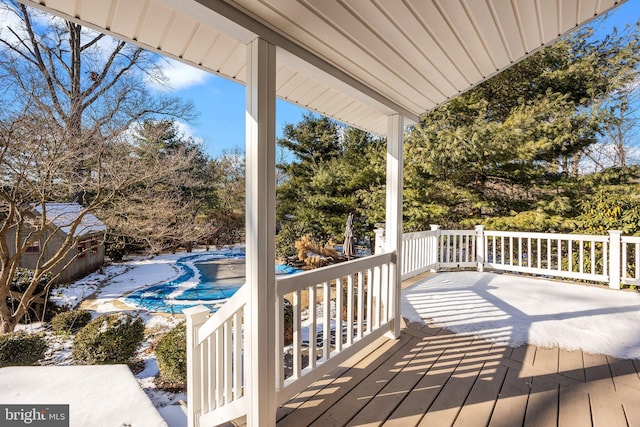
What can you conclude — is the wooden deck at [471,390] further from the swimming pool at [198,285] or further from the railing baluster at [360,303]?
the swimming pool at [198,285]

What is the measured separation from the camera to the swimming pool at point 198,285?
8.23 metres

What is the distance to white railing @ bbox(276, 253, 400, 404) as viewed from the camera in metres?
1.89

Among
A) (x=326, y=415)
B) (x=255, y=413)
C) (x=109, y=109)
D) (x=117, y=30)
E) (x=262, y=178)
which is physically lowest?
(x=326, y=415)

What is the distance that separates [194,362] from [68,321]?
5801mm

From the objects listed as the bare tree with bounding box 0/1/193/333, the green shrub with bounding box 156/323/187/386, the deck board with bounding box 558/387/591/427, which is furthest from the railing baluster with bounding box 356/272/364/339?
the bare tree with bounding box 0/1/193/333

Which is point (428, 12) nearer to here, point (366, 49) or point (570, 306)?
point (366, 49)

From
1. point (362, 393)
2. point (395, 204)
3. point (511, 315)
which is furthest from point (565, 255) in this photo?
point (362, 393)

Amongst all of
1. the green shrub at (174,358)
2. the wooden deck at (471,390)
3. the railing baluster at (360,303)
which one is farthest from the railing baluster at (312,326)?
the green shrub at (174,358)

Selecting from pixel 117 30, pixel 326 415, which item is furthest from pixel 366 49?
pixel 326 415

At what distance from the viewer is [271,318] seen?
5.57 feet

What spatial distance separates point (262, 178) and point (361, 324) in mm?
1577

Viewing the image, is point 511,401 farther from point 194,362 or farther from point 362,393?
point 194,362

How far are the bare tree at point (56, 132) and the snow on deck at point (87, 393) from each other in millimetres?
3532

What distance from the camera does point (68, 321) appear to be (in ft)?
19.4
